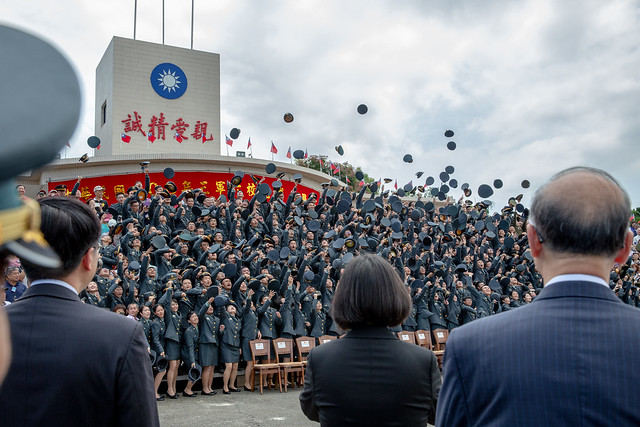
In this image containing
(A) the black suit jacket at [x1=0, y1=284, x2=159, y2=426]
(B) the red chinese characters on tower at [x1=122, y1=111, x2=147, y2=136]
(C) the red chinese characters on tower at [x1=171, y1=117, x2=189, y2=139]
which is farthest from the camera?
(C) the red chinese characters on tower at [x1=171, y1=117, x2=189, y2=139]

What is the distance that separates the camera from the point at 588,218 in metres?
1.18

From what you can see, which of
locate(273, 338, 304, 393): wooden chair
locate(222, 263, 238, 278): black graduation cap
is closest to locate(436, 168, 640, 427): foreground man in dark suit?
locate(273, 338, 304, 393): wooden chair

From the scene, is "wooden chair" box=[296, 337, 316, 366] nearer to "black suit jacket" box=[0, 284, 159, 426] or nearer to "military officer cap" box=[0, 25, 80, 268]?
"black suit jacket" box=[0, 284, 159, 426]

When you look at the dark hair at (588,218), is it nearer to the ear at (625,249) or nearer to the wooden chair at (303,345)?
the ear at (625,249)

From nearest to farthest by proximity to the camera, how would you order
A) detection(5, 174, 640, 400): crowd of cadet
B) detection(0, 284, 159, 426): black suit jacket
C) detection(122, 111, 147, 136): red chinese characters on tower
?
1. detection(0, 284, 159, 426): black suit jacket
2. detection(5, 174, 640, 400): crowd of cadet
3. detection(122, 111, 147, 136): red chinese characters on tower

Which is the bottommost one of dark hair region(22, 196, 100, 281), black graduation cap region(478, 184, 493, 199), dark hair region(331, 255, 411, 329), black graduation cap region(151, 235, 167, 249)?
dark hair region(331, 255, 411, 329)

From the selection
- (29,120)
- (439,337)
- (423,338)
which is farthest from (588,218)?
(439,337)

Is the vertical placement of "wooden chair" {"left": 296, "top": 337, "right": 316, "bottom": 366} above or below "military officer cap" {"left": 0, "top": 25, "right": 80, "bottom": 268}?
below

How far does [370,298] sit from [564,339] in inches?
30.2

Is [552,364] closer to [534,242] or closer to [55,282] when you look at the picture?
[534,242]

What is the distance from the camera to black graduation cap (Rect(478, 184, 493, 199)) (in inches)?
658

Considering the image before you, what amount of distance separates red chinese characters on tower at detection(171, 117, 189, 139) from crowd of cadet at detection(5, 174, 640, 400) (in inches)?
280

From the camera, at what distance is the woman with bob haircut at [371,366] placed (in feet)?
5.69

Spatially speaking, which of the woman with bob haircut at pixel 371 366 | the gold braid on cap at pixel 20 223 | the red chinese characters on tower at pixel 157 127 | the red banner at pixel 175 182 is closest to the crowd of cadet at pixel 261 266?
the red banner at pixel 175 182
